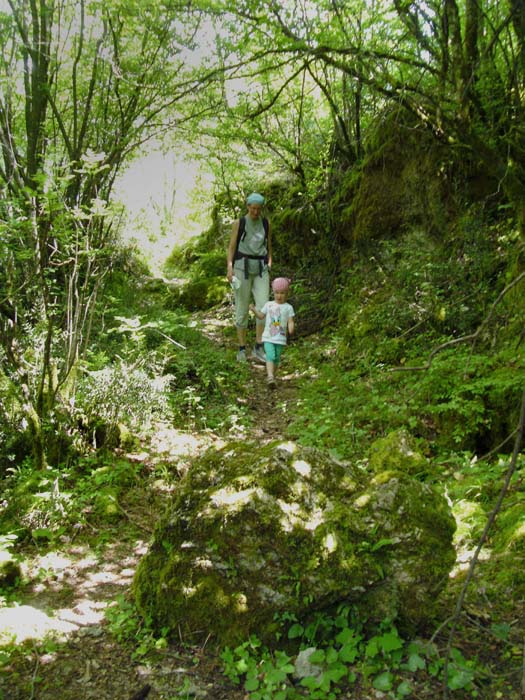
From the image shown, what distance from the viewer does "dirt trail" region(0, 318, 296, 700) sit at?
2338mm

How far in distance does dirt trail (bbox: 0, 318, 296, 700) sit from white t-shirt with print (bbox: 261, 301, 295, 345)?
3170mm

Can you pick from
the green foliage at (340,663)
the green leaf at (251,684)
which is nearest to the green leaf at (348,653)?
the green foliage at (340,663)

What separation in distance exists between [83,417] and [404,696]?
3471mm

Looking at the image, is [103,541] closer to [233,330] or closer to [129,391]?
[129,391]

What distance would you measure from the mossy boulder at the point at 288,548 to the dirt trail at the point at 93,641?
9.0 inches

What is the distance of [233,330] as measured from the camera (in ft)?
33.8

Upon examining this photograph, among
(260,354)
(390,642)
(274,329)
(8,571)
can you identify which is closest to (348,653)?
(390,642)

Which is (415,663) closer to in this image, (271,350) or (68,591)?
(68,591)

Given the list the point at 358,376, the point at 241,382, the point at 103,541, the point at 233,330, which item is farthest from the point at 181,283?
the point at 103,541

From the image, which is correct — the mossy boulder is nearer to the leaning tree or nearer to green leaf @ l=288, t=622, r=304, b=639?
green leaf @ l=288, t=622, r=304, b=639

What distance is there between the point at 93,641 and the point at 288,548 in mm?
1172

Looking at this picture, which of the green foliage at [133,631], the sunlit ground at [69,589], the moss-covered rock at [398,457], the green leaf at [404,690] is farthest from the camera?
the moss-covered rock at [398,457]

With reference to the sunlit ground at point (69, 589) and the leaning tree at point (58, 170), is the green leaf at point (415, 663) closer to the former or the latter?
the sunlit ground at point (69, 589)

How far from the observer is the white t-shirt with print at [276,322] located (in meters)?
6.85
